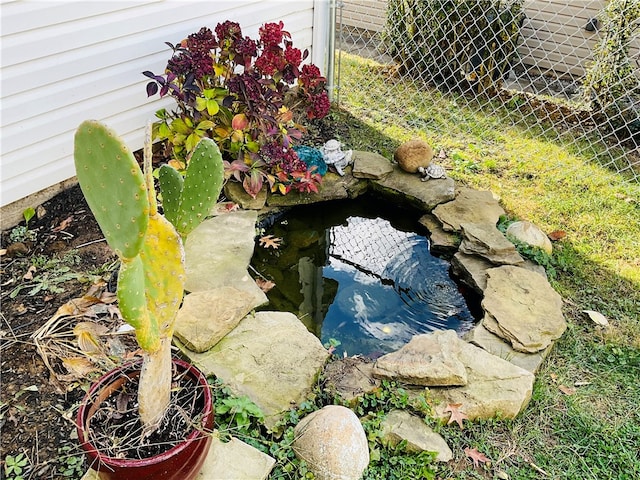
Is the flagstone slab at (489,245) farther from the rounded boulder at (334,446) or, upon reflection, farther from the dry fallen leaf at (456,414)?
the rounded boulder at (334,446)

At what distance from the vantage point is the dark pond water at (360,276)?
9.23 feet

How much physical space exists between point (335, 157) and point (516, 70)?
3.03m

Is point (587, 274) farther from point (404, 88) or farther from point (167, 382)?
point (404, 88)

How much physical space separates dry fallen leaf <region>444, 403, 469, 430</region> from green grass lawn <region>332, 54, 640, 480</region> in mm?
49

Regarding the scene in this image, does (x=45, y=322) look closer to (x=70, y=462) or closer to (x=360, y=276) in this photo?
(x=70, y=462)

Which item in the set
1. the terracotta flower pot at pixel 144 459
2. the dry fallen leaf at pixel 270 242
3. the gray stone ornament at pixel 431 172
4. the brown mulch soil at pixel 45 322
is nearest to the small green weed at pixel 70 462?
the brown mulch soil at pixel 45 322

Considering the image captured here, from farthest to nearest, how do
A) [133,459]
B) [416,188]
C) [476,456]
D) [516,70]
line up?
A: [516,70], [416,188], [476,456], [133,459]

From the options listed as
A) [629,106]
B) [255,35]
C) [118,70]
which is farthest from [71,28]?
[629,106]

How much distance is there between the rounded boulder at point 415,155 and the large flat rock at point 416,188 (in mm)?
67

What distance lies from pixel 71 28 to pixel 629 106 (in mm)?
4232

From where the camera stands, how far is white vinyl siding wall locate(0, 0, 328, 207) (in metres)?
2.86

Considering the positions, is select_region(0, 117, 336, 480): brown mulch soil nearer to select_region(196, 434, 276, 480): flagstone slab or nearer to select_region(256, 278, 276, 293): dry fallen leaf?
select_region(196, 434, 276, 480): flagstone slab

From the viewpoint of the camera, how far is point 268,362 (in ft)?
7.70

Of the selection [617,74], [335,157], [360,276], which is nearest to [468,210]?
[360,276]
